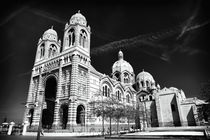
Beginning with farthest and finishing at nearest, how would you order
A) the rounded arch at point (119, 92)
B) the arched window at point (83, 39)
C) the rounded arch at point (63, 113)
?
the rounded arch at point (119, 92)
the arched window at point (83, 39)
the rounded arch at point (63, 113)

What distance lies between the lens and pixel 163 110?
52188mm

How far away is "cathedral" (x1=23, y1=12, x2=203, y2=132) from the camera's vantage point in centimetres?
3425

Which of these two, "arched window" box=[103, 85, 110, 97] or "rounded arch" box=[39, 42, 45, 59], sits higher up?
"rounded arch" box=[39, 42, 45, 59]

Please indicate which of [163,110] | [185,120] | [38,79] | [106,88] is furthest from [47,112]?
[185,120]

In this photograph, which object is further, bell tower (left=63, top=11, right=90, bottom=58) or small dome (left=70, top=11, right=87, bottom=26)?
small dome (left=70, top=11, right=87, bottom=26)

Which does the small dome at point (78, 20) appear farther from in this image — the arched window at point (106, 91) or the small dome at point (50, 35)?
the arched window at point (106, 91)

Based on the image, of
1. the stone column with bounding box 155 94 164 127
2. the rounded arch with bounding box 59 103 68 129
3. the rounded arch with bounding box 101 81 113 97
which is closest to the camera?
the rounded arch with bounding box 59 103 68 129

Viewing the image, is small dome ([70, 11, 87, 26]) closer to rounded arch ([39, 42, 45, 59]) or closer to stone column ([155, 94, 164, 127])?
rounded arch ([39, 42, 45, 59])

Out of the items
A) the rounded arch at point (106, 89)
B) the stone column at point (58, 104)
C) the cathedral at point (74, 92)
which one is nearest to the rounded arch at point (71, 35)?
the cathedral at point (74, 92)

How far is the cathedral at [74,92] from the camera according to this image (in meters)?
34.2

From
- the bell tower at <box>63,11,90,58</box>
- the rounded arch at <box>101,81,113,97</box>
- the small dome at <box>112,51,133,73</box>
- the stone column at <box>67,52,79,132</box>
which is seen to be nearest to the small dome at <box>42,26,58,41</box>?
the bell tower at <box>63,11,90,58</box>

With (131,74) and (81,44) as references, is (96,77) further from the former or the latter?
(131,74)

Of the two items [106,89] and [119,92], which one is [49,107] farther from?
[119,92]

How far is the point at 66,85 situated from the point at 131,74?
4494 cm
